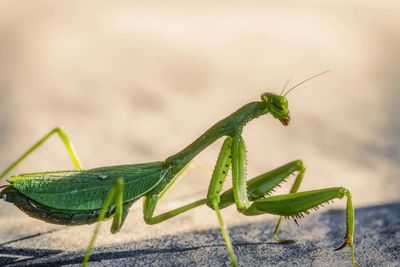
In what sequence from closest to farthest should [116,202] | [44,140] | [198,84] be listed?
[116,202] < [44,140] < [198,84]

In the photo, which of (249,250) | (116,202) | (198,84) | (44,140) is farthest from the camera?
(198,84)

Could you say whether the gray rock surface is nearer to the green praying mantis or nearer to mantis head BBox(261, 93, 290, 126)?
the green praying mantis

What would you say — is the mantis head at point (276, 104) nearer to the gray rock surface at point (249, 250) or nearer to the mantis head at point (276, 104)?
Answer: the mantis head at point (276, 104)

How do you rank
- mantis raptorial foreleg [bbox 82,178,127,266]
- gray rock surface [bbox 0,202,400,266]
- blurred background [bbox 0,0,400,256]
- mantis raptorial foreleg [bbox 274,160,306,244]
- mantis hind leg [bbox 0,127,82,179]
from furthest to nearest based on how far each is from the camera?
blurred background [bbox 0,0,400,256] → mantis raptorial foreleg [bbox 274,160,306,244] → gray rock surface [bbox 0,202,400,266] → mantis hind leg [bbox 0,127,82,179] → mantis raptorial foreleg [bbox 82,178,127,266]

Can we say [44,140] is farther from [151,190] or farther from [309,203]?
[309,203]

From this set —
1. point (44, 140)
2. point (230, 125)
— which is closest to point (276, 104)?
point (230, 125)

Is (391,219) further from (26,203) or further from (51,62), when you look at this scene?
(51,62)

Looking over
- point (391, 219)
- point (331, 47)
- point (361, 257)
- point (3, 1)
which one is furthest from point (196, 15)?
point (361, 257)

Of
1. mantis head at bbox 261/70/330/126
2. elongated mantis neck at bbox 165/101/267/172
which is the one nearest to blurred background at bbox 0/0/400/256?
elongated mantis neck at bbox 165/101/267/172
